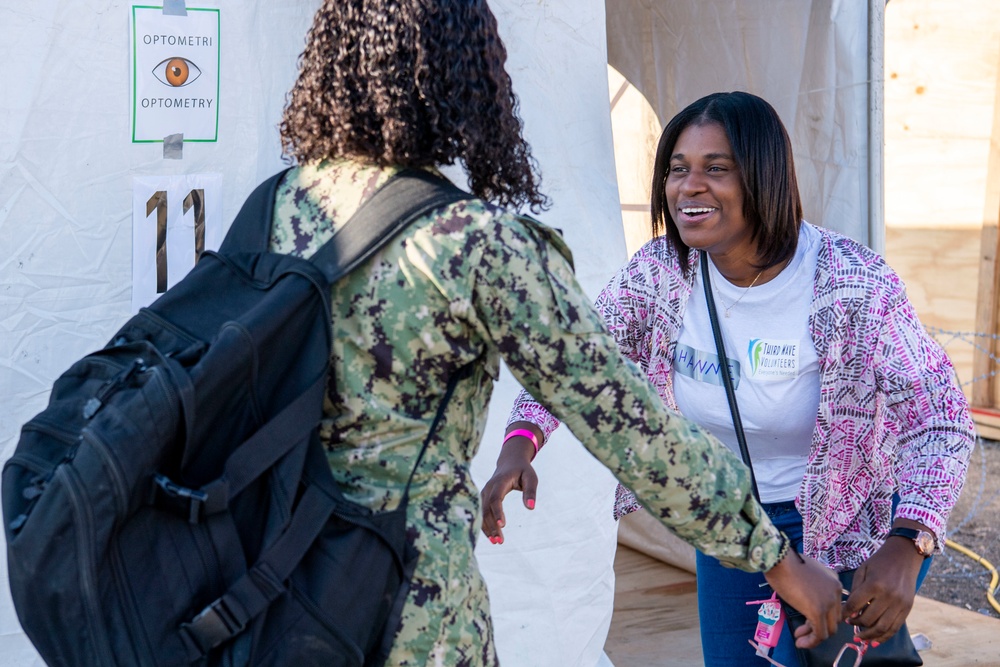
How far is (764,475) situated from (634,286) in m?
0.45

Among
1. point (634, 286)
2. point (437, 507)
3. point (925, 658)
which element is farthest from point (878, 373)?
point (925, 658)

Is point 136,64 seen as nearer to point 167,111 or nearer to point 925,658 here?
point 167,111

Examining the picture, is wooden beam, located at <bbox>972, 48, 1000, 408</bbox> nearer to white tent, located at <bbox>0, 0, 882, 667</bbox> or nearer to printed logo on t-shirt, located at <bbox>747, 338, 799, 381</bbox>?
white tent, located at <bbox>0, 0, 882, 667</bbox>

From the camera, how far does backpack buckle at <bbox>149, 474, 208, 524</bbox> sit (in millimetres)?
1130

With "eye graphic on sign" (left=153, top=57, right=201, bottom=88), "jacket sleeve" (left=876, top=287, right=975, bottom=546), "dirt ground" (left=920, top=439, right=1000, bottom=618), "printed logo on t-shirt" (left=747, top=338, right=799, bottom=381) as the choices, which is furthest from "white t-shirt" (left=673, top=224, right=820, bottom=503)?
"dirt ground" (left=920, top=439, right=1000, bottom=618)

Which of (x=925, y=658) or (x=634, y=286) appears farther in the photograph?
(x=925, y=658)

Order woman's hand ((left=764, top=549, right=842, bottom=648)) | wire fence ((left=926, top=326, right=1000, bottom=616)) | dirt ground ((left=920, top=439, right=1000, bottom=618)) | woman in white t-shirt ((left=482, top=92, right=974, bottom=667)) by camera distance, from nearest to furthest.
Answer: woman's hand ((left=764, top=549, right=842, bottom=648))
woman in white t-shirt ((left=482, top=92, right=974, bottom=667))
dirt ground ((left=920, top=439, right=1000, bottom=618))
wire fence ((left=926, top=326, right=1000, bottom=616))

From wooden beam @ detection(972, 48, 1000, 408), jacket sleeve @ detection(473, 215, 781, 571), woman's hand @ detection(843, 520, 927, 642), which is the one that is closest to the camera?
jacket sleeve @ detection(473, 215, 781, 571)

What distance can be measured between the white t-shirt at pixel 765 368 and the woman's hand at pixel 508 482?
0.38 metres

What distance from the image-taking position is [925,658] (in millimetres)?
3514

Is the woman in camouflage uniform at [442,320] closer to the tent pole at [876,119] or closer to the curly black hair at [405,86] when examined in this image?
the curly black hair at [405,86]

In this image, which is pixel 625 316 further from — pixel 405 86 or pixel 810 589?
pixel 405 86

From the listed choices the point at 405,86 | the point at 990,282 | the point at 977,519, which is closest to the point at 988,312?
the point at 990,282

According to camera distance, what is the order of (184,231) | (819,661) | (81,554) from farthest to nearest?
(184,231)
(819,661)
(81,554)
